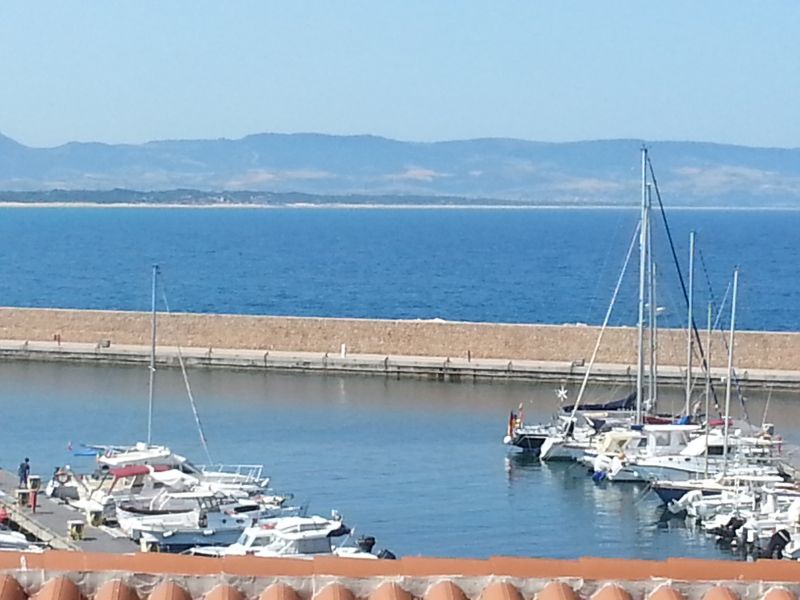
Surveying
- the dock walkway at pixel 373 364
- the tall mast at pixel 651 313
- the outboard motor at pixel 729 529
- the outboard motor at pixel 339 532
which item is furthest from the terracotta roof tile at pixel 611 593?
the dock walkway at pixel 373 364

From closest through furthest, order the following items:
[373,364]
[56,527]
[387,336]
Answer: [56,527], [373,364], [387,336]

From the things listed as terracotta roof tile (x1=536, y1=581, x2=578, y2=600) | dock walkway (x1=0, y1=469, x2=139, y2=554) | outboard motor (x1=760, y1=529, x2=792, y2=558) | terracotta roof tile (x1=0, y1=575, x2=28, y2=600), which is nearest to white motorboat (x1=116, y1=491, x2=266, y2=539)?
dock walkway (x1=0, y1=469, x2=139, y2=554)

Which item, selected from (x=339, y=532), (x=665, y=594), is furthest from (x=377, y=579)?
(x=339, y=532)

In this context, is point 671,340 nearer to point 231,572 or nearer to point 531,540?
point 531,540

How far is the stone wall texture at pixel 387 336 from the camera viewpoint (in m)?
41.7

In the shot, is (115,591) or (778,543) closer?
(115,591)

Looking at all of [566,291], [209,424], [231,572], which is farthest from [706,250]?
[231,572]

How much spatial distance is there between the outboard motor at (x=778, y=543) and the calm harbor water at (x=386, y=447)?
1241mm

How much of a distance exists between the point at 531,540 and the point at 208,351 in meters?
20.0

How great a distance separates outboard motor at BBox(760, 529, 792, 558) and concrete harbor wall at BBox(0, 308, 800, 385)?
16216 mm

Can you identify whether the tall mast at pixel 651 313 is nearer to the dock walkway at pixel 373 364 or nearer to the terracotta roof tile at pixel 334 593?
the dock walkway at pixel 373 364

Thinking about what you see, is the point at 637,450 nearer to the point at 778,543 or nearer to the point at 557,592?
the point at 778,543

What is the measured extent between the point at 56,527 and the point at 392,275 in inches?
3231

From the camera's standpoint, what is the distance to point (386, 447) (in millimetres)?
33906
